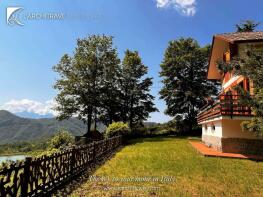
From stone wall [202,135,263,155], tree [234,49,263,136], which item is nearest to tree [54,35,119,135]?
stone wall [202,135,263,155]

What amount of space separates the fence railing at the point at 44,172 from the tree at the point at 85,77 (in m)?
24.1

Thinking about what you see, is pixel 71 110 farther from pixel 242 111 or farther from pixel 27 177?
pixel 27 177

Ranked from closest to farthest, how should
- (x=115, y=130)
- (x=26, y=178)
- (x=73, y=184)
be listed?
1. (x=26, y=178)
2. (x=73, y=184)
3. (x=115, y=130)

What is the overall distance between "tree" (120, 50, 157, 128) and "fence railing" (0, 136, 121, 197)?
27.0 m

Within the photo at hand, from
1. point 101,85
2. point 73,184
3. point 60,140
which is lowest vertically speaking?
point 73,184

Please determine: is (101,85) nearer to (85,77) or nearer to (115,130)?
(85,77)

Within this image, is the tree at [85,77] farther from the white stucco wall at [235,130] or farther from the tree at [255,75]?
the tree at [255,75]

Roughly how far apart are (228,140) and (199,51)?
27.5 m

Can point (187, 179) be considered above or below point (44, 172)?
below

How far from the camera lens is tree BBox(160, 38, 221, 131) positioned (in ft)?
128

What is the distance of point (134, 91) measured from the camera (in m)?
40.2

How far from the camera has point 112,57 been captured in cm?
3888

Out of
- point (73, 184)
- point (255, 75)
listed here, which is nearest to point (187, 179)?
point (73, 184)

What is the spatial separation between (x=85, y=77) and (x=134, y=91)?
26.0ft
